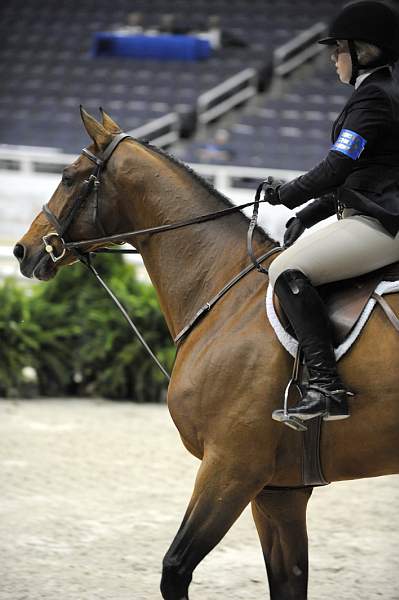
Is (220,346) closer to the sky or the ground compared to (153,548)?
closer to the sky

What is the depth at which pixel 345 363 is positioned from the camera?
329cm

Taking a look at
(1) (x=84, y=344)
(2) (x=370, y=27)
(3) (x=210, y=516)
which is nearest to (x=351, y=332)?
(3) (x=210, y=516)

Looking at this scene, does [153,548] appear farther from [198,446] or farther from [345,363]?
[345,363]

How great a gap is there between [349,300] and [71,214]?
1.24 metres

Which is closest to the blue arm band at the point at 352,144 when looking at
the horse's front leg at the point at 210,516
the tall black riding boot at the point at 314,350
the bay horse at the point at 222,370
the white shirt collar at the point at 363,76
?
the white shirt collar at the point at 363,76

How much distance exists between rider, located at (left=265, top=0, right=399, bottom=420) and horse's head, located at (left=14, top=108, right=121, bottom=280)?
85 cm

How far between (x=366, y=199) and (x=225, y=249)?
67 centimetres

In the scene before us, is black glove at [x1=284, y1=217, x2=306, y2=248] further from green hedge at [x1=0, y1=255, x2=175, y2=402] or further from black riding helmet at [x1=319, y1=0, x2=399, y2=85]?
green hedge at [x1=0, y1=255, x2=175, y2=402]

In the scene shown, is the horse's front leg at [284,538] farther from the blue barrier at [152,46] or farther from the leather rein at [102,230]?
the blue barrier at [152,46]

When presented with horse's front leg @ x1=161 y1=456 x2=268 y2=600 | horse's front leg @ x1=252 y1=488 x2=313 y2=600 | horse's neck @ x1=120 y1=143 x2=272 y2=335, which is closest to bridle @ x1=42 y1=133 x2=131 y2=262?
horse's neck @ x1=120 y1=143 x2=272 y2=335

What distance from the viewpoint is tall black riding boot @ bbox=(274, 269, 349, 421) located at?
318 centimetres

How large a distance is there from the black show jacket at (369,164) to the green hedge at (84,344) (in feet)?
17.8

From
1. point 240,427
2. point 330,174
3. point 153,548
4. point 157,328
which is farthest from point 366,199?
point 157,328

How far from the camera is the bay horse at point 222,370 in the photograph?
328 centimetres
